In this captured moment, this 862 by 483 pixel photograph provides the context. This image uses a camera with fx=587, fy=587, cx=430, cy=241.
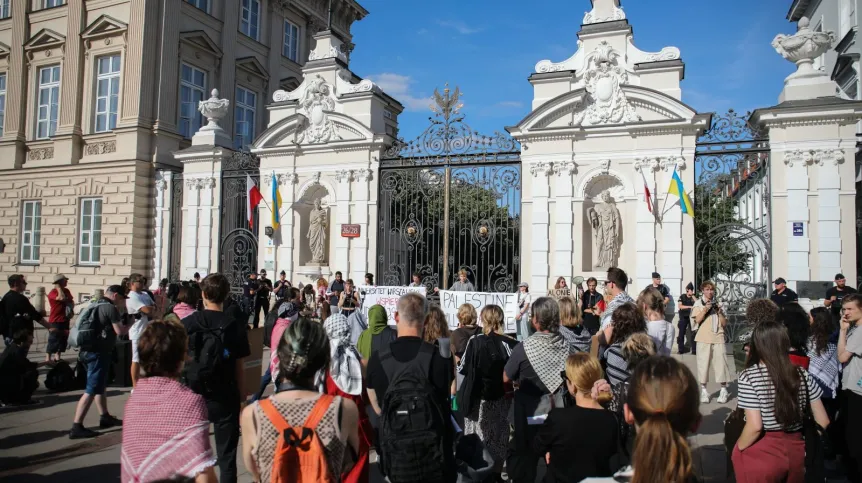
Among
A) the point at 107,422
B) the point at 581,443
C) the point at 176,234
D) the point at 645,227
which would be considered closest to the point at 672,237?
the point at 645,227

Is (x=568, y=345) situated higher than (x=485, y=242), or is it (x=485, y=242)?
(x=485, y=242)

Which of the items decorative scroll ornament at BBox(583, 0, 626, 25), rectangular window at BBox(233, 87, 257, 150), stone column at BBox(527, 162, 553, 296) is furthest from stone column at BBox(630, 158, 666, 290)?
rectangular window at BBox(233, 87, 257, 150)

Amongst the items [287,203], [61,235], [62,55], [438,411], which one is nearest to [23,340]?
[438,411]

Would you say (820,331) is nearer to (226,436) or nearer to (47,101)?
(226,436)

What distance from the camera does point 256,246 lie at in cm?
1641

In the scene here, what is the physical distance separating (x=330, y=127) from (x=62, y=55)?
40.0 feet

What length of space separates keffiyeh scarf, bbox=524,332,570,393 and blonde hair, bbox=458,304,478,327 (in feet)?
4.19

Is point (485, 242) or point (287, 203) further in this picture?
point (287, 203)

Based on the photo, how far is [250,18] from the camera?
23875 mm

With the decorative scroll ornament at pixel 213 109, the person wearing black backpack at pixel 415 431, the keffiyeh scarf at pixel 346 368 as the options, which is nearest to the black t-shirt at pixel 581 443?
the person wearing black backpack at pixel 415 431

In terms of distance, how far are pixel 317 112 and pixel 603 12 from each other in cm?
747

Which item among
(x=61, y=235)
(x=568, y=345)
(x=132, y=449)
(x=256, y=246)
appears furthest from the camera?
(x=61, y=235)

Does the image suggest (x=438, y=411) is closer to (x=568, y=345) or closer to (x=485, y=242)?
(x=568, y=345)

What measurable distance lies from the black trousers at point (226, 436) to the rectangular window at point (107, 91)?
18277 mm
